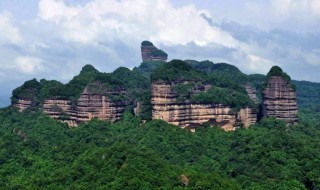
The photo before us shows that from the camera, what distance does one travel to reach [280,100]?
77.9 metres

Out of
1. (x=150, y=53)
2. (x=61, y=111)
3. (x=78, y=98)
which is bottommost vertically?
(x=61, y=111)

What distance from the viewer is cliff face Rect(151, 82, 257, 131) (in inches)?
2938

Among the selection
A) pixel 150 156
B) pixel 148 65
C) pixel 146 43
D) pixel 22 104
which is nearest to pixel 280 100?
pixel 150 156

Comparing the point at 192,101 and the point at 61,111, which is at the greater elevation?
the point at 192,101

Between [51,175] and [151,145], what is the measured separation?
14.9 meters

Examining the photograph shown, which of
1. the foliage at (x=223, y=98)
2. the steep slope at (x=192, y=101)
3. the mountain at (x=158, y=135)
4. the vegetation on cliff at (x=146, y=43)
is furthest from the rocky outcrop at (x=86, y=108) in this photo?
the vegetation on cliff at (x=146, y=43)

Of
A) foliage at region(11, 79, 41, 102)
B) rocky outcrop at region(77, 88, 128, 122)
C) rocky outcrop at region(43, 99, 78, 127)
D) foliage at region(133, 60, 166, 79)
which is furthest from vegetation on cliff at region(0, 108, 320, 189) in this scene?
foliage at region(133, 60, 166, 79)

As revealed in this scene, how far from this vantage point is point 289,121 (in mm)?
78750

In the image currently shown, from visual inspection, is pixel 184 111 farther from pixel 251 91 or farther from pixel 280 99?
pixel 251 91

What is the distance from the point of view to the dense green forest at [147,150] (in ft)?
183

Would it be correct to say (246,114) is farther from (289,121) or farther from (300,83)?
(300,83)

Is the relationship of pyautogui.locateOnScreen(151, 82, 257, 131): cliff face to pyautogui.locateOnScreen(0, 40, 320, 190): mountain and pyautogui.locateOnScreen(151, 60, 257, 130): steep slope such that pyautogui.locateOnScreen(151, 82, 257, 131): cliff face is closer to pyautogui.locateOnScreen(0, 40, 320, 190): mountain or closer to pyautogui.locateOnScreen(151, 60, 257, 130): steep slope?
pyautogui.locateOnScreen(151, 60, 257, 130): steep slope

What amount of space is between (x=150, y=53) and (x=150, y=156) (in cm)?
7857

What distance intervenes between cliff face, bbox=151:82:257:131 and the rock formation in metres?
5.43
